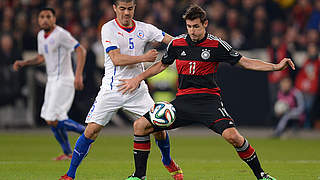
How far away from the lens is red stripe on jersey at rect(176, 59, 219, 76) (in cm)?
827

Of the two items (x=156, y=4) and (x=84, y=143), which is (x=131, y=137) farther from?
(x=84, y=143)

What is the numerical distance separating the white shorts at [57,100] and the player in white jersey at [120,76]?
314 cm

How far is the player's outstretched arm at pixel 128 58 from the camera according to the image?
832 centimetres

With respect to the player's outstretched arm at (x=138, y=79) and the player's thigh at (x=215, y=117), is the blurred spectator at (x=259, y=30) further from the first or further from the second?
the player's thigh at (x=215, y=117)

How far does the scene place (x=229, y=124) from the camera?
8023 mm

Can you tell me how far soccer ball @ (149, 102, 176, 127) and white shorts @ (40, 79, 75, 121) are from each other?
12.8 feet

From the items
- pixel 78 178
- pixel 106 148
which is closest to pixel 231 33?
pixel 106 148

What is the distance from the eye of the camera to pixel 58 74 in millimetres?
11906

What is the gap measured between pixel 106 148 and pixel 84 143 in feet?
17.5

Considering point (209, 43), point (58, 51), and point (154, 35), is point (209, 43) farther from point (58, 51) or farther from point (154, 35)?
point (58, 51)

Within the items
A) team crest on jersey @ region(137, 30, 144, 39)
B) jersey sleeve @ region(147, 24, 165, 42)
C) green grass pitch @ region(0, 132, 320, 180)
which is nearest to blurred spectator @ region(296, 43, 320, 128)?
green grass pitch @ region(0, 132, 320, 180)

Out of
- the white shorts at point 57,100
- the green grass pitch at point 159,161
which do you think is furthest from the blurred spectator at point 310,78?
the white shorts at point 57,100

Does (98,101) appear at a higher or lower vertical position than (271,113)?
higher

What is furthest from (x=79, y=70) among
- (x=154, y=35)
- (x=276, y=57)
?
(x=276, y=57)
